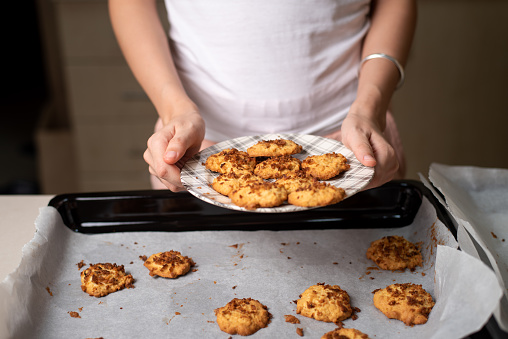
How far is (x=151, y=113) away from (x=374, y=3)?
1724 millimetres

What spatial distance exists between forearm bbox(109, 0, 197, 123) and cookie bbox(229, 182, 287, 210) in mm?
385

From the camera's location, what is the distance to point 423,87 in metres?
2.96

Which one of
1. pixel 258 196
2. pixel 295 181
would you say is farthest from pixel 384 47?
pixel 258 196

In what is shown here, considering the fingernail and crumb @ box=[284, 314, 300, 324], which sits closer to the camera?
crumb @ box=[284, 314, 300, 324]

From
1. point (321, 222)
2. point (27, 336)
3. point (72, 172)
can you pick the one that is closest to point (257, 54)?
point (321, 222)

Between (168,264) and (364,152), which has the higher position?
(364,152)

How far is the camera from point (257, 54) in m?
1.42

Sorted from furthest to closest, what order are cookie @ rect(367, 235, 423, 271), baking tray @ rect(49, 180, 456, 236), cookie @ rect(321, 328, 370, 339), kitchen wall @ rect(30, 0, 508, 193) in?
kitchen wall @ rect(30, 0, 508, 193) → baking tray @ rect(49, 180, 456, 236) → cookie @ rect(367, 235, 423, 271) → cookie @ rect(321, 328, 370, 339)

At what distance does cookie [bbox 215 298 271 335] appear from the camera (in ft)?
3.06

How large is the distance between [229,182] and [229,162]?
0.09m

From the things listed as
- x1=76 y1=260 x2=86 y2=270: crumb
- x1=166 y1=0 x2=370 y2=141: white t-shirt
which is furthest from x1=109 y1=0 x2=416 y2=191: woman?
x1=76 y1=260 x2=86 y2=270: crumb

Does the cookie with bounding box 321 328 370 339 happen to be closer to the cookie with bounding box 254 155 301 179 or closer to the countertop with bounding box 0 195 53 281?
the cookie with bounding box 254 155 301 179

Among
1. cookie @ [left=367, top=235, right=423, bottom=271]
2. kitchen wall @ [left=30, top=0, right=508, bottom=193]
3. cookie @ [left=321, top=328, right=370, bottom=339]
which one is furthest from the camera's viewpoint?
kitchen wall @ [left=30, top=0, right=508, bottom=193]

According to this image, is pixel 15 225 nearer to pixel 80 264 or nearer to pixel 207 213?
pixel 80 264
